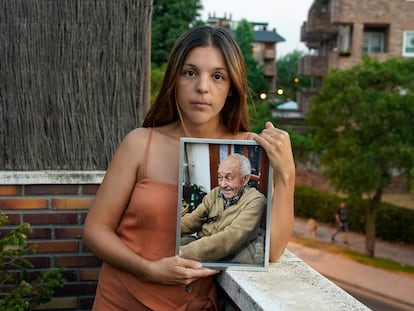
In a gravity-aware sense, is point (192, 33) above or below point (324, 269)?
above

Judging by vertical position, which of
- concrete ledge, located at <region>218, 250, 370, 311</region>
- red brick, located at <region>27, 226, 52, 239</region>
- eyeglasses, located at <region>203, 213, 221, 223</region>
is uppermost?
eyeglasses, located at <region>203, 213, 221, 223</region>

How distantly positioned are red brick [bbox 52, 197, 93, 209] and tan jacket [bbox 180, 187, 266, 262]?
3.83ft

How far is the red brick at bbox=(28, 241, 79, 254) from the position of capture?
2564mm

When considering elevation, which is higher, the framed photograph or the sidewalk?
the framed photograph

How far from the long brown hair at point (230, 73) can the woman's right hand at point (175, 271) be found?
432 mm

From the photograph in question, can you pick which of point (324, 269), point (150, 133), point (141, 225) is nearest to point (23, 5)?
point (150, 133)

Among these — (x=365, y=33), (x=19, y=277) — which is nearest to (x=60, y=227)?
(x=19, y=277)

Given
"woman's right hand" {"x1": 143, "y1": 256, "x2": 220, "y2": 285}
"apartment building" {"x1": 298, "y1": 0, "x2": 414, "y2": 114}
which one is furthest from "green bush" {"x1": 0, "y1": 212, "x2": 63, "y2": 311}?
"apartment building" {"x1": 298, "y1": 0, "x2": 414, "y2": 114}

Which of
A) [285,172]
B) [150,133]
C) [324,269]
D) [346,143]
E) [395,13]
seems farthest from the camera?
[395,13]

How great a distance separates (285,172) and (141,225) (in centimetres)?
44

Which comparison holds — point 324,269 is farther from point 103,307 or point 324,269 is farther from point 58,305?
point 103,307

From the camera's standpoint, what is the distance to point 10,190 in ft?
8.25

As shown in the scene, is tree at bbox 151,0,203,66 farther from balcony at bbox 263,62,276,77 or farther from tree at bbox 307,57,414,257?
tree at bbox 307,57,414,257

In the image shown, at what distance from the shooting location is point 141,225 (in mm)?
1571
